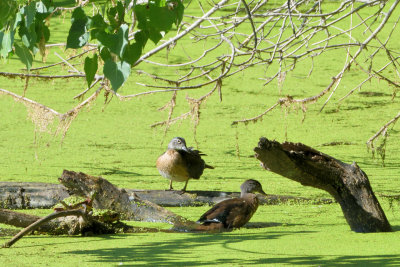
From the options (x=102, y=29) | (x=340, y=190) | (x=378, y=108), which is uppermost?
(x=378, y=108)

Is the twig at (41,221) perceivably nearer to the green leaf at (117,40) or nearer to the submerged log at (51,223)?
the submerged log at (51,223)

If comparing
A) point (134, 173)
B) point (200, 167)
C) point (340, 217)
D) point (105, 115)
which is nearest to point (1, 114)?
point (105, 115)

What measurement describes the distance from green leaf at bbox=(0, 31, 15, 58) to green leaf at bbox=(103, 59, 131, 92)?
0.25m

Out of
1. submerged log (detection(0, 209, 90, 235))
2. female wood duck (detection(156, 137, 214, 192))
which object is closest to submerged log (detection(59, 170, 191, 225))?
submerged log (detection(0, 209, 90, 235))

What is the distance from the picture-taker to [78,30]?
5.13 feet

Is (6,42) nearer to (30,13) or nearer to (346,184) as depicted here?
(30,13)

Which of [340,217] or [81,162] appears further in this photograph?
[81,162]

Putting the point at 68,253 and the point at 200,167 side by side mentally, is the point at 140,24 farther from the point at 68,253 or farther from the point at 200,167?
the point at 200,167

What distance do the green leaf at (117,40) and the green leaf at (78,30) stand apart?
0.09 metres

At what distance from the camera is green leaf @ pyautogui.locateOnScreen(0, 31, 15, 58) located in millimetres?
1591

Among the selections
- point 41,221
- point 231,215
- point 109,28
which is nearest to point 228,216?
point 231,215

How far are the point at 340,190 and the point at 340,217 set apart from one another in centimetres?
46

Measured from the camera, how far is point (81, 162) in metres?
4.85

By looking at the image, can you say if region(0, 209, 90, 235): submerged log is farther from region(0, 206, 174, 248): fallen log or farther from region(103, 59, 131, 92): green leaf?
region(103, 59, 131, 92): green leaf
